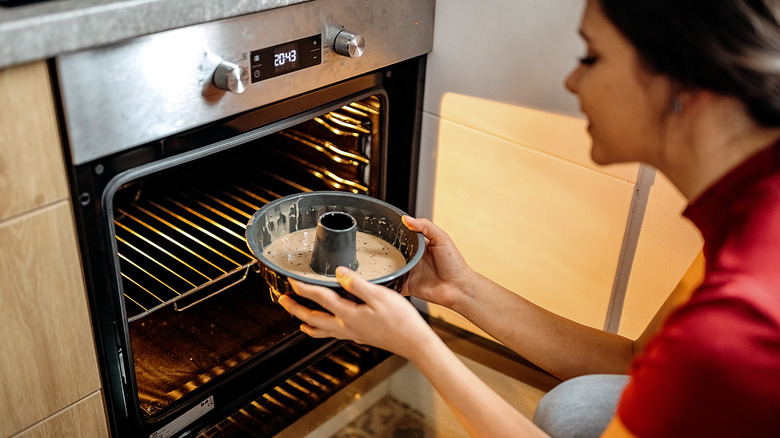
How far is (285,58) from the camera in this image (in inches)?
48.1

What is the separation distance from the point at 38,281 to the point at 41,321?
7cm

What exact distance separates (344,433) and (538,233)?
59 cm

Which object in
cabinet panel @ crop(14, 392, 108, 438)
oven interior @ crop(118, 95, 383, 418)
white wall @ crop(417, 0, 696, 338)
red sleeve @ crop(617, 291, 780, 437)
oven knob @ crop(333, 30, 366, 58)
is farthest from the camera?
oven interior @ crop(118, 95, 383, 418)

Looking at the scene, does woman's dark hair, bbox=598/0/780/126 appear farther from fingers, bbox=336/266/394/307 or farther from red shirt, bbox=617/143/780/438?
fingers, bbox=336/266/394/307

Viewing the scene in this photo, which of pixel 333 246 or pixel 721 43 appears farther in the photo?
pixel 333 246

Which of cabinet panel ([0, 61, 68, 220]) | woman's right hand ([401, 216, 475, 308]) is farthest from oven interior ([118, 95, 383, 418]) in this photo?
cabinet panel ([0, 61, 68, 220])

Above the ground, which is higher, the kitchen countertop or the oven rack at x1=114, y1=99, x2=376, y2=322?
the kitchen countertop

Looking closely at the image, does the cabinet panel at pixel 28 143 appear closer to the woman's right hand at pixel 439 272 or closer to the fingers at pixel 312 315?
the fingers at pixel 312 315

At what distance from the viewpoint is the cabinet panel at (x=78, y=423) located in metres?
1.17

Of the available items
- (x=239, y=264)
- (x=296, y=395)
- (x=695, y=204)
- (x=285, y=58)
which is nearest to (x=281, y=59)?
(x=285, y=58)

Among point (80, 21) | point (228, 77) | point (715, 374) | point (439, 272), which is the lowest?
point (439, 272)

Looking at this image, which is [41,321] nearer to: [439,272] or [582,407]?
[439,272]

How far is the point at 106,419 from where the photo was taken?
1.26 metres

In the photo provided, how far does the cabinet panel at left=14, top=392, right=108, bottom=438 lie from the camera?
46.2 inches
